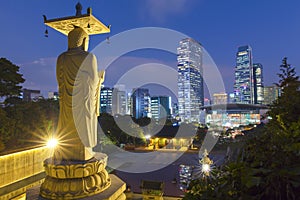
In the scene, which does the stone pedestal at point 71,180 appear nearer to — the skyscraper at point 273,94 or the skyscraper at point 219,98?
the skyscraper at point 273,94

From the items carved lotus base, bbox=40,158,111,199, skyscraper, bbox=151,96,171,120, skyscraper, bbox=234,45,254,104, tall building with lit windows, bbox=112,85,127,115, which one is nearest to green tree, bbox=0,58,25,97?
carved lotus base, bbox=40,158,111,199

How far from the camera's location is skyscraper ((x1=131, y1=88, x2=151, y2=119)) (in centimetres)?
3888

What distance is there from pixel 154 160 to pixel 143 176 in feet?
8.59

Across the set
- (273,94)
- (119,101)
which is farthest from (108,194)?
(119,101)

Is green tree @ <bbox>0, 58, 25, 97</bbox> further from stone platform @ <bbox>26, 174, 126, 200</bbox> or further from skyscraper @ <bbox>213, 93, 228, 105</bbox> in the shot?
skyscraper @ <bbox>213, 93, 228, 105</bbox>

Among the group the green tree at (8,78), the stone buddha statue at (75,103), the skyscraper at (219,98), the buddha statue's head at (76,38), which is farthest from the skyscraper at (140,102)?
the stone buddha statue at (75,103)

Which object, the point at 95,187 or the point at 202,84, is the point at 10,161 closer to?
the point at 95,187

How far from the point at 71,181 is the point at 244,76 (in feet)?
209

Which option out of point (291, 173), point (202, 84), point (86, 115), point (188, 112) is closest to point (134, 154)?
point (86, 115)

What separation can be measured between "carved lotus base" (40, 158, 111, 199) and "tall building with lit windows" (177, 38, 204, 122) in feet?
136

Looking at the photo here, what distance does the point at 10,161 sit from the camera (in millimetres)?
4406

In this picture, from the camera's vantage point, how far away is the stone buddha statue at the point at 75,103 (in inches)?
107

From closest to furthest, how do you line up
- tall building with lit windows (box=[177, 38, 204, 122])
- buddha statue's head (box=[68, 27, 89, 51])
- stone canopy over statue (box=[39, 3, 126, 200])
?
stone canopy over statue (box=[39, 3, 126, 200]), buddha statue's head (box=[68, 27, 89, 51]), tall building with lit windows (box=[177, 38, 204, 122])

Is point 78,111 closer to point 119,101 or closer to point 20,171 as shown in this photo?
point 20,171
